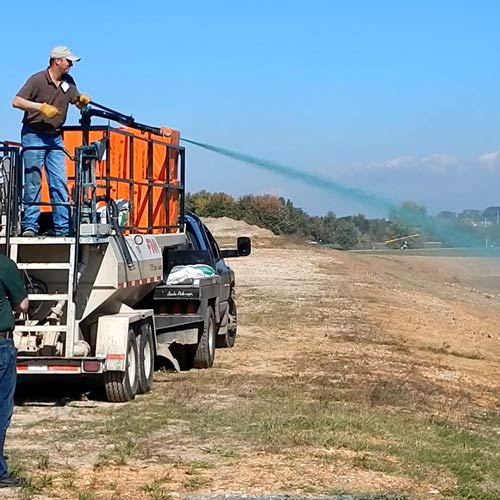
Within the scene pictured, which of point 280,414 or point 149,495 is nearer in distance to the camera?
point 149,495

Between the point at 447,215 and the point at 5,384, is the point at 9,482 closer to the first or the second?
the point at 5,384

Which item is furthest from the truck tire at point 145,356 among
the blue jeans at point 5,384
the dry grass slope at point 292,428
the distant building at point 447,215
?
the distant building at point 447,215

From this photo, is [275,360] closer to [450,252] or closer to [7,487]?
[7,487]

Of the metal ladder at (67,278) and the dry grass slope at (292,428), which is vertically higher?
the metal ladder at (67,278)

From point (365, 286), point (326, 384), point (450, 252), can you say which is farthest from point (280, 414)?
point (450, 252)

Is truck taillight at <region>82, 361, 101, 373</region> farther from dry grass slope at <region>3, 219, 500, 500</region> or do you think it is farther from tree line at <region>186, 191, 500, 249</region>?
tree line at <region>186, 191, 500, 249</region>

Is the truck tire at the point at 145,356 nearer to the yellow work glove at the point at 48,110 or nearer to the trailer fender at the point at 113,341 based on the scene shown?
the trailer fender at the point at 113,341

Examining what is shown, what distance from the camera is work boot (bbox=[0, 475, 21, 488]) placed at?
26.0ft

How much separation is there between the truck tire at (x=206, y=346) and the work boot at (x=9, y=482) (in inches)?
259

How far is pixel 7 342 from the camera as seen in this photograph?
7.94 metres

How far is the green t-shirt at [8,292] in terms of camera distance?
7930 millimetres

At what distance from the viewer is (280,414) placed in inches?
436

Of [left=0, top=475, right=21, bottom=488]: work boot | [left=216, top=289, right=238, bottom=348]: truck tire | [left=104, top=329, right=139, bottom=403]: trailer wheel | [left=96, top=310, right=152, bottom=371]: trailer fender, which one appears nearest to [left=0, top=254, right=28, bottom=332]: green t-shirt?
[left=0, top=475, right=21, bottom=488]: work boot

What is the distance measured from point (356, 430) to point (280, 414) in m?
1.06
